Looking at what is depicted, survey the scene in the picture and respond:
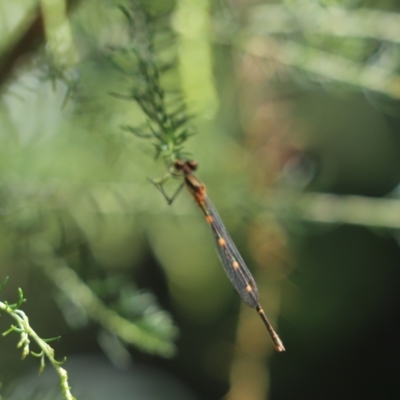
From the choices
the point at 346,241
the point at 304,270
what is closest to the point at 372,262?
the point at 346,241

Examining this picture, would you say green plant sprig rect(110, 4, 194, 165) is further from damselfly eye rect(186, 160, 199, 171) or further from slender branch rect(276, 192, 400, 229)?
slender branch rect(276, 192, 400, 229)

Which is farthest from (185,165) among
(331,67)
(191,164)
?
(331,67)

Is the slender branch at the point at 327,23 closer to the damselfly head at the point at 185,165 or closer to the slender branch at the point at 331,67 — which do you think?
the slender branch at the point at 331,67

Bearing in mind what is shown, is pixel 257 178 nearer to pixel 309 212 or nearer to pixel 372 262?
pixel 309 212

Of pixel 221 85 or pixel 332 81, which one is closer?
pixel 332 81

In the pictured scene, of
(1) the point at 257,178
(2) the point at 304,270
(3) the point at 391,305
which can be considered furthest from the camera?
(3) the point at 391,305

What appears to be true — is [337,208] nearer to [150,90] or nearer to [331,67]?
[331,67]

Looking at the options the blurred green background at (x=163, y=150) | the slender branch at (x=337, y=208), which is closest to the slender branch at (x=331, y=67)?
the blurred green background at (x=163, y=150)
